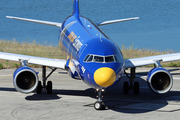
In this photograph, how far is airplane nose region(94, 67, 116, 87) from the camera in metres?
15.4

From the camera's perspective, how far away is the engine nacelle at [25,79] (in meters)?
19.3

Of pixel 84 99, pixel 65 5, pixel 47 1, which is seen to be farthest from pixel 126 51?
pixel 47 1

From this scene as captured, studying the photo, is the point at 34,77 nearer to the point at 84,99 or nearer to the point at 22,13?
the point at 84,99

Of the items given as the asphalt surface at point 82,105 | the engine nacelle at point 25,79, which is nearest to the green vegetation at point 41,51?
the asphalt surface at point 82,105

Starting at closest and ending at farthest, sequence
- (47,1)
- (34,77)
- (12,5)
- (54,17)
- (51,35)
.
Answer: (34,77), (51,35), (54,17), (12,5), (47,1)

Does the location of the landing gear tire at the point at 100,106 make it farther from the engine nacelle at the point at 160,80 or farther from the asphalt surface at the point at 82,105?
the engine nacelle at the point at 160,80

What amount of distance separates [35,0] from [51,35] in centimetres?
4118

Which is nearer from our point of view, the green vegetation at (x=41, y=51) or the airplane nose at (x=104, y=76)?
the airplane nose at (x=104, y=76)

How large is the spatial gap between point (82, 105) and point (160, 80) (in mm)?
4420

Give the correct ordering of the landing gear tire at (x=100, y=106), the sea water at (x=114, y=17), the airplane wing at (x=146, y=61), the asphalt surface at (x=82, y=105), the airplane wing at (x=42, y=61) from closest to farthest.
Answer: the asphalt surface at (x=82, y=105), the landing gear tire at (x=100, y=106), the airplane wing at (x=146, y=61), the airplane wing at (x=42, y=61), the sea water at (x=114, y=17)

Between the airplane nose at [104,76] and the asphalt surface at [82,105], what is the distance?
60.4 inches

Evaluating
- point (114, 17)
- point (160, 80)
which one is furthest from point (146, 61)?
point (114, 17)

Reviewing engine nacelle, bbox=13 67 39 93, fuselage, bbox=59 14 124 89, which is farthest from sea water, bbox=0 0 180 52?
fuselage, bbox=59 14 124 89

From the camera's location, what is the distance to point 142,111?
17.1 m
